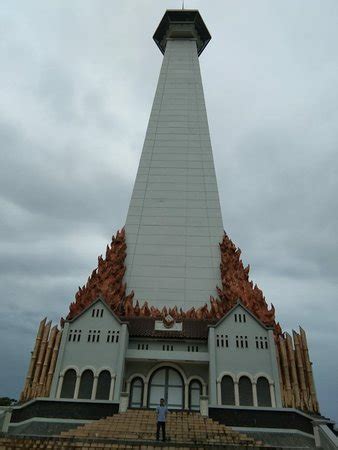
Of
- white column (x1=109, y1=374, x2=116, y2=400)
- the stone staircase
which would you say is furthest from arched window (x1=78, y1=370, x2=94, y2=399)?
the stone staircase

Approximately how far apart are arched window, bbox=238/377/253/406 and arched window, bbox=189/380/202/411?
7.88 feet

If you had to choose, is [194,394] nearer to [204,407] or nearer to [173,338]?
[173,338]

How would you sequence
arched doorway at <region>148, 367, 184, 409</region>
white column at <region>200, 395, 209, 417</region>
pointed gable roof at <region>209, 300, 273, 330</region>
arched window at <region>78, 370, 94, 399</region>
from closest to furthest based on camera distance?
white column at <region>200, 395, 209, 417</region> < arched window at <region>78, 370, 94, 399</region> < arched doorway at <region>148, 367, 184, 409</region> < pointed gable roof at <region>209, 300, 273, 330</region>

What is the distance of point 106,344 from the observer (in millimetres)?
18688

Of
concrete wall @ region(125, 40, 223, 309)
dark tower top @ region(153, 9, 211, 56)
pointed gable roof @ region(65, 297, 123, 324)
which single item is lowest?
pointed gable roof @ region(65, 297, 123, 324)

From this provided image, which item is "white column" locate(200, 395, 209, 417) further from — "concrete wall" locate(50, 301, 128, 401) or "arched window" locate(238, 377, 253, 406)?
"concrete wall" locate(50, 301, 128, 401)

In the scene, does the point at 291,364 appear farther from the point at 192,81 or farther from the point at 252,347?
the point at 192,81

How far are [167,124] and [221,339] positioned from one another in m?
20.4

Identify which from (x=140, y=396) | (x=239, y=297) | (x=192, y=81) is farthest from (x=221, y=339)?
(x=192, y=81)

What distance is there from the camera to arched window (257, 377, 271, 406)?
56.8 ft

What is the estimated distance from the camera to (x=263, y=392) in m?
17.6

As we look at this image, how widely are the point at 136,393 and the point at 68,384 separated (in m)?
3.56

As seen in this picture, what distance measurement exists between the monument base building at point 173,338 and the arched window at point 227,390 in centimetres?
5

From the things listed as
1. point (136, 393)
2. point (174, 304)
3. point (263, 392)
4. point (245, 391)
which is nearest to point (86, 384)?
point (136, 393)
